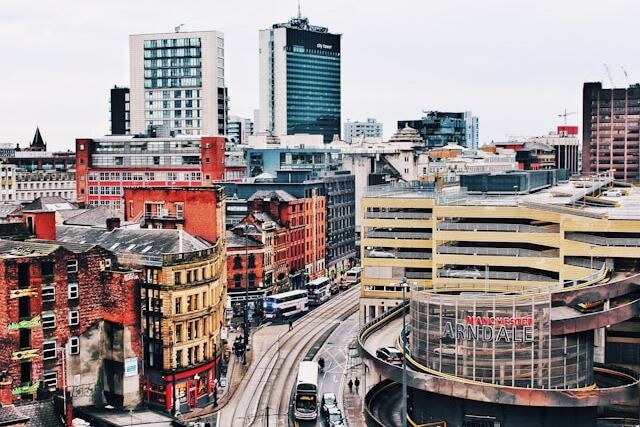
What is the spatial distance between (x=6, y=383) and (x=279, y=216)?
4258 inches

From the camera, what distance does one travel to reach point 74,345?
345 ft

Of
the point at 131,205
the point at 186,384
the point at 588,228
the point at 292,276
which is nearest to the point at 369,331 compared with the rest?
the point at 186,384

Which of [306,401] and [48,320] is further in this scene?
[306,401]

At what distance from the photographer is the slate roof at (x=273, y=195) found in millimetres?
192500

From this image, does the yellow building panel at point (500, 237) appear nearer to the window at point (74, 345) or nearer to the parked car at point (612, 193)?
the window at point (74, 345)

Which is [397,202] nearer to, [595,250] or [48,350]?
[595,250]

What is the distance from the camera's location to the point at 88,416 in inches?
3829

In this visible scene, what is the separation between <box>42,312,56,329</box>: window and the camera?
334ft

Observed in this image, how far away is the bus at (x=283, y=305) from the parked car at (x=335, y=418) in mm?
54112

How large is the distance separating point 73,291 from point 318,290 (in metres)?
86.7

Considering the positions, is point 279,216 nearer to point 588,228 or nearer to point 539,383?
point 588,228

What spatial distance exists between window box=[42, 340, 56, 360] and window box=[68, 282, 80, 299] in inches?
212

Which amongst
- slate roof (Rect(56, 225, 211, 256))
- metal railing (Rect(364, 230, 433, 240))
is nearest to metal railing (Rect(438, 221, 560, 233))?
metal railing (Rect(364, 230, 433, 240))

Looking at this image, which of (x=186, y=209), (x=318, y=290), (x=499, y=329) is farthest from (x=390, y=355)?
(x=318, y=290)
